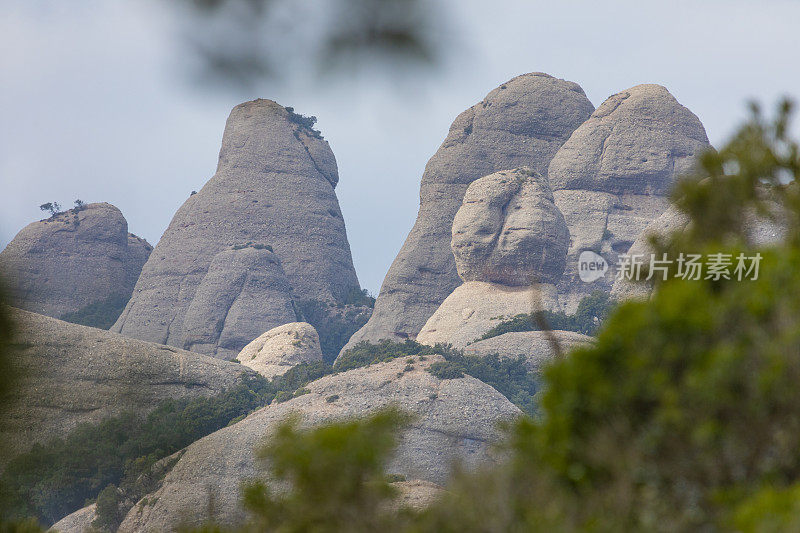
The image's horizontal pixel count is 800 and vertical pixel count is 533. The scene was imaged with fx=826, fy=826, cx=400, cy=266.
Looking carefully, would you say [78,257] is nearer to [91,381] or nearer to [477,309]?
[477,309]

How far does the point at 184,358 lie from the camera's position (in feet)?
115

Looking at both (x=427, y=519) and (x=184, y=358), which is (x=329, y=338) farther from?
(x=427, y=519)

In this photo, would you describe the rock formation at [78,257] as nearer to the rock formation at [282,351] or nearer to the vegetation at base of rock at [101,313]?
the vegetation at base of rock at [101,313]

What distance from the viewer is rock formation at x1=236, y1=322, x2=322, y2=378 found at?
143 ft

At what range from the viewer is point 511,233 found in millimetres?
46469

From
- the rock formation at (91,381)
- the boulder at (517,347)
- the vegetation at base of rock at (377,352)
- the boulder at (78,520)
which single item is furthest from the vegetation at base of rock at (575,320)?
the boulder at (78,520)

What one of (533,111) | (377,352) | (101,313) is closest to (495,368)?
(377,352)

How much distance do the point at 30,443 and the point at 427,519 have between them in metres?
27.1

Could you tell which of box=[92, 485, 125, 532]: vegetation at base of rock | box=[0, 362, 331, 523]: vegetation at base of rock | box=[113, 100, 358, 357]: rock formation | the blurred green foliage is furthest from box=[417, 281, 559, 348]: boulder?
the blurred green foliage

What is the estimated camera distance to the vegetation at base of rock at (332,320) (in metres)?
62.8

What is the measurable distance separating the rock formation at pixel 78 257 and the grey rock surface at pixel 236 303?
11.3m

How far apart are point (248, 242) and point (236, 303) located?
7.20m

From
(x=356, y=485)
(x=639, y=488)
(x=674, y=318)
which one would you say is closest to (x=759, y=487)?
(x=639, y=488)

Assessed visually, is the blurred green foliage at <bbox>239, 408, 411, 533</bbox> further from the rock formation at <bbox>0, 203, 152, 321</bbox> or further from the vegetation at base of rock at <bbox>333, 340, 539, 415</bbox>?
the rock formation at <bbox>0, 203, 152, 321</bbox>
